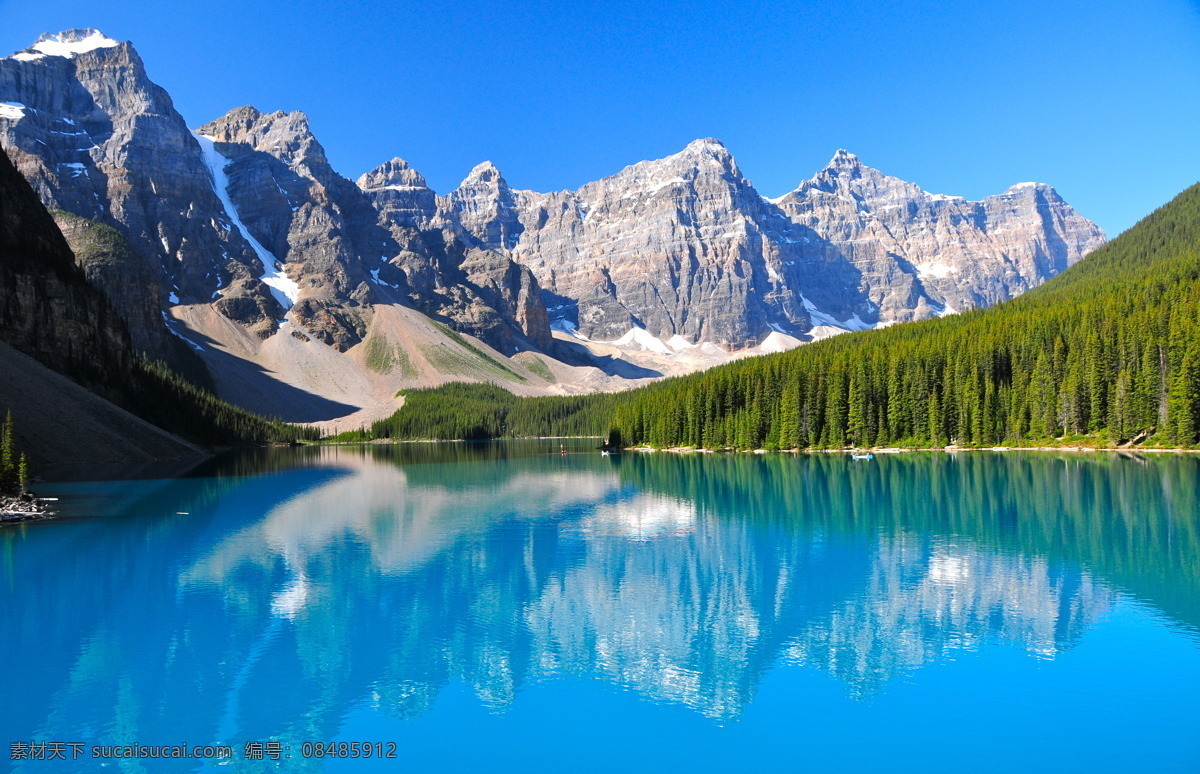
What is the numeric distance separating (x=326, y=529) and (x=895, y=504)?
33589 mm

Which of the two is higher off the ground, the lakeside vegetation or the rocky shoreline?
the lakeside vegetation

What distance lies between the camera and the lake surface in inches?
583

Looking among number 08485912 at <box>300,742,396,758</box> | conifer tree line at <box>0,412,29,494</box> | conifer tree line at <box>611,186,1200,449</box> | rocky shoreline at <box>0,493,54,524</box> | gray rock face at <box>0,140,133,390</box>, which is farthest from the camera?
gray rock face at <box>0,140,133,390</box>

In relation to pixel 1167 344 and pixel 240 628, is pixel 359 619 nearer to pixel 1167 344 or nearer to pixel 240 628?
pixel 240 628

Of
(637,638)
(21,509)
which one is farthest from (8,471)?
(637,638)

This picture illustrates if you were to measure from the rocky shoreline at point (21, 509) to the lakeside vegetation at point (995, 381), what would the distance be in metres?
76.2

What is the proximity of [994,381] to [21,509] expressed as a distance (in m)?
93.1

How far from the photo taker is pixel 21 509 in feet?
144

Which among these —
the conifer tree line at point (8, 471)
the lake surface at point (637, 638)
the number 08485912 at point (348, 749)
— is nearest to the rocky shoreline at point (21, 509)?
the conifer tree line at point (8, 471)

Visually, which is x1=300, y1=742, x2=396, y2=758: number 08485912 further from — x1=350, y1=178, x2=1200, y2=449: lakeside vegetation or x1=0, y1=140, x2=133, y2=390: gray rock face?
x1=0, y1=140, x2=133, y2=390: gray rock face

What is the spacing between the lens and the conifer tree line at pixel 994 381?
72.0 metres

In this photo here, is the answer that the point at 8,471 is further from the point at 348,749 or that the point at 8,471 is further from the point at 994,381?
the point at 994,381

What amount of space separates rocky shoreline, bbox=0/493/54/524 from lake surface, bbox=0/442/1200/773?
112 inches

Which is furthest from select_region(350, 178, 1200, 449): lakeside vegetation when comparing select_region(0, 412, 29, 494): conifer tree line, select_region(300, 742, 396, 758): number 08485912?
select_region(300, 742, 396, 758): number 08485912
